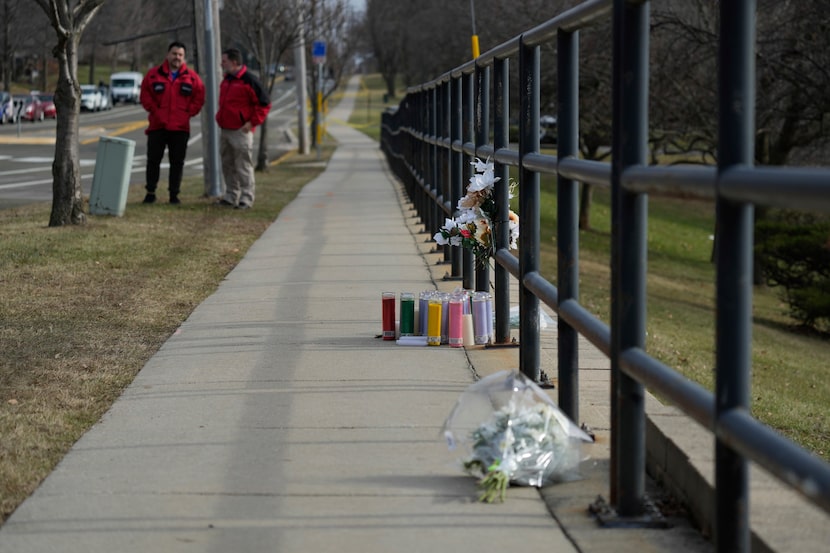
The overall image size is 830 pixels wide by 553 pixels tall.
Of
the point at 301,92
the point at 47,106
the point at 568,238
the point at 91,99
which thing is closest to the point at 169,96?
the point at 568,238

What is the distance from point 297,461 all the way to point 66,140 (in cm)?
903

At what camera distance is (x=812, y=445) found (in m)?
6.28

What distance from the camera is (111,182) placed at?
14109mm

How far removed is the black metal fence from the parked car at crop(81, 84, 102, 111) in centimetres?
6903

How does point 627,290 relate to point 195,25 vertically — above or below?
below

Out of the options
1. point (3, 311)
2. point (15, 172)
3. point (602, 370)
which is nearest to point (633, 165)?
point (602, 370)

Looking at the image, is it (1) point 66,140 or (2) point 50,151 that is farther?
(2) point 50,151

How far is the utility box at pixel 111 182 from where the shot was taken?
46.1 ft

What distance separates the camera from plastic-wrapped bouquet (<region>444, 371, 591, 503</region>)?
4.04 metres

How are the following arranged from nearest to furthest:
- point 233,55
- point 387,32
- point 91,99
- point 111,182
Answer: point 111,182 → point 233,55 → point 91,99 → point 387,32

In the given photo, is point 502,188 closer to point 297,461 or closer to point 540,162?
point 540,162

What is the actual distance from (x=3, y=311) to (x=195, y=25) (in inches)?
447

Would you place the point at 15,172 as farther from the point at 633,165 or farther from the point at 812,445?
the point at 633,165

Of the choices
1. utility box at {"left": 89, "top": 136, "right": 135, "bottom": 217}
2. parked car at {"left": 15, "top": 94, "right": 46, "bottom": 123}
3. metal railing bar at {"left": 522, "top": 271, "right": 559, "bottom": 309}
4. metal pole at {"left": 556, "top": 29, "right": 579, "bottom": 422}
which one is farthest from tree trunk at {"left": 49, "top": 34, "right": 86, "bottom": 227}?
parked car at {"left": 15, "top": 94, "right": 46, "bottom": 123}
